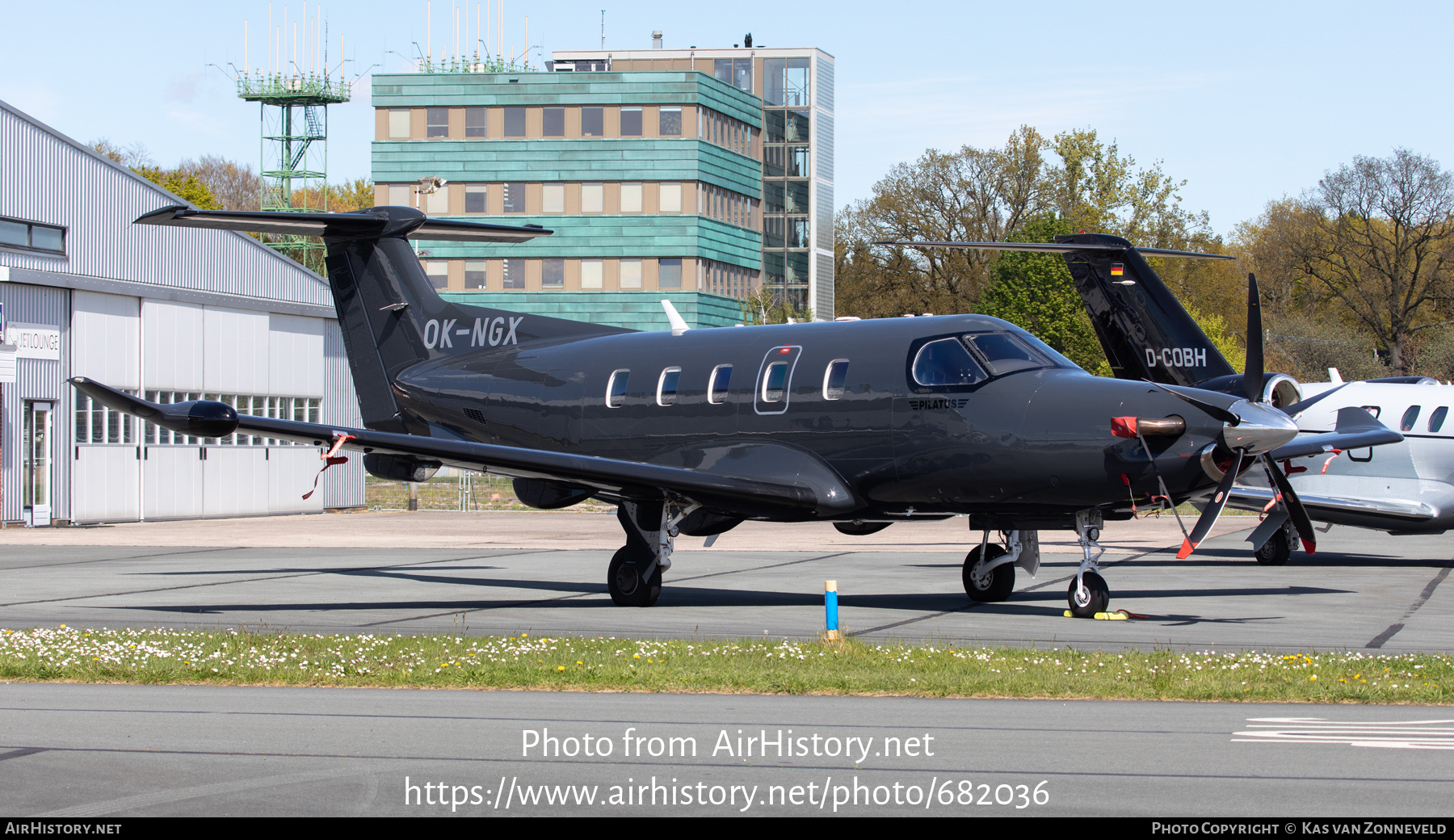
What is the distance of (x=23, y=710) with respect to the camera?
32.8 ft

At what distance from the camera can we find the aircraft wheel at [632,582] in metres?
17.8

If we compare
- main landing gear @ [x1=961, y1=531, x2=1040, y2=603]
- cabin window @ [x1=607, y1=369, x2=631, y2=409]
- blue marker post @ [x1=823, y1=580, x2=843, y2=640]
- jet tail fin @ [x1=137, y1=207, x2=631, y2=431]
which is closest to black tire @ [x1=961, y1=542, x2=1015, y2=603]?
main landing gear @ [x1=961, y1=531, x2=1040, y2=603]

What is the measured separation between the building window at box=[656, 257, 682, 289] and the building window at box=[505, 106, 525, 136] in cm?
1019

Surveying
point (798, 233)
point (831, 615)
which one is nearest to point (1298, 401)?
point (831, 615)

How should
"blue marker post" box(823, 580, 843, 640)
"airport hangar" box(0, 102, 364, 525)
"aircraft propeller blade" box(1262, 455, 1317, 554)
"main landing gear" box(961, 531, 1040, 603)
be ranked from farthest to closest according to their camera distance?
"airport hangar" box(0, 102, 364, 525) → "main landing gear" box(961, 531, 1040, 603) → "aircraft propeller blade" box(1262, 455, 1317, 554) → "blue marker post" box(823, 580, 843, 640)

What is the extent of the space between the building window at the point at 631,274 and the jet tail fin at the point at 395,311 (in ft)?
184

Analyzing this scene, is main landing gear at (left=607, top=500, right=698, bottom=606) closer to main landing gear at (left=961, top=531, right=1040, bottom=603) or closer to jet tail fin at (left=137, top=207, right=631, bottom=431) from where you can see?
main landing gear at (left=961, top=531, right=1040, bottom=603)

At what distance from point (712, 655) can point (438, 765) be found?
15.1 ft

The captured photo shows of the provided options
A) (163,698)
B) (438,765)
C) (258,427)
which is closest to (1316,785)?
(438,765)

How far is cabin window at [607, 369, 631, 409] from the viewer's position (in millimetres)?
19094

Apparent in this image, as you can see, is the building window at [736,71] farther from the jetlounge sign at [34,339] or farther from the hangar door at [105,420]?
the jetlounge sign at [34,339]

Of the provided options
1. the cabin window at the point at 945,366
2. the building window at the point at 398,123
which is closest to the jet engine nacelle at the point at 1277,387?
the cabin window at the point at 945,366

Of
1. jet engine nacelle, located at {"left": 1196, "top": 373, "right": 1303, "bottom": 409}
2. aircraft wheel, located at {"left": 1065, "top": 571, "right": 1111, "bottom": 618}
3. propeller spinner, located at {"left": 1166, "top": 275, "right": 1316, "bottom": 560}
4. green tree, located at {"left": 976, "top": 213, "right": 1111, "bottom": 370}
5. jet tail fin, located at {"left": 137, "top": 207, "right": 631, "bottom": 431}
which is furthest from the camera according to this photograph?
green tree, located at {"left": 976, "top": 213, "right": 1111, "bottom": 370}

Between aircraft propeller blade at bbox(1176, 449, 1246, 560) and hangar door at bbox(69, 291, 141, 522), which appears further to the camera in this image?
hangar door at bbox(69, 291, 141, 522)
